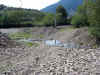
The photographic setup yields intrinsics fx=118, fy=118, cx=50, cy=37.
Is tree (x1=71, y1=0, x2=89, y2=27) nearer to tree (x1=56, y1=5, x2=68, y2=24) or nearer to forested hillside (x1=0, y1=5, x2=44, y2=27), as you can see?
tree (x1=56, y1=5, x2=68, y2=24)

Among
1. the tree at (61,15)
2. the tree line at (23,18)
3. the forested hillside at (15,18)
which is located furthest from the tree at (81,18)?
the forested hillside at (15,18)

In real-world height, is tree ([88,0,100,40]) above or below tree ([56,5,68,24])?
below

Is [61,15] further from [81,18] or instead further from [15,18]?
[15,18]

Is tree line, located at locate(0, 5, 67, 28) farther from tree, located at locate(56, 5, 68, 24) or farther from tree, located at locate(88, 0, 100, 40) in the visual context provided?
tree, located at locate(88, 0, 100, 40)

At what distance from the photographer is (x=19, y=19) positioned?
19781 mm

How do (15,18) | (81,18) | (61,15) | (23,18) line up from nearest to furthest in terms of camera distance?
(81,18)
(15,18)
(23,18)
(61,15)

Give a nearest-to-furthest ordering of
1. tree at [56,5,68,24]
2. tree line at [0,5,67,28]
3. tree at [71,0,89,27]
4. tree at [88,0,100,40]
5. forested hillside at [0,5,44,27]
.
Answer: tree at [88,0,100,40] → tree at [71,0,89,27] → forested hillside at [0,5,44,27] → tree line at [0,5,67,28] → tree at [56,5,68,24]

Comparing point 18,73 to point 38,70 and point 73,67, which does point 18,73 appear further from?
point 73,67

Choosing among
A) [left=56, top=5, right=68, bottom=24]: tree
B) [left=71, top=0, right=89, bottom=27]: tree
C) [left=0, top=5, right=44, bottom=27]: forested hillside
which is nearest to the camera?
[left=71, top=0, right=89, bottom=27]: tree

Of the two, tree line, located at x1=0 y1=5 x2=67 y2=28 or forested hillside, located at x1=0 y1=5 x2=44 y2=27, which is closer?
forested hillside, located at x1=0 y1=5 x2=44 y2=27

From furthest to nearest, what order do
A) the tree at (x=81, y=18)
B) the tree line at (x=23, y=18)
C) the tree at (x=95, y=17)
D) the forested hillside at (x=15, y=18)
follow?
1. the tree line at (x=23, y=18)
2. the forested hillside at (x=15, y=18)
3. the tree at (x=81, y=18)
4. the tree at (x=95, y=17)

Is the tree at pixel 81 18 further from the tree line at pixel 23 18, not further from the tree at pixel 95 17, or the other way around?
the tree at pixel 95 17

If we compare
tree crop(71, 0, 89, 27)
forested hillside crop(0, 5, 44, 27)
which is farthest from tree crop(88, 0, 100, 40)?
forested hillside crop(0, 5, 44, 27)

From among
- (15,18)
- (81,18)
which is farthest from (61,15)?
(15,18)
